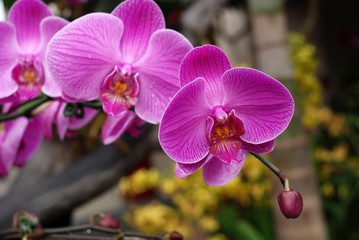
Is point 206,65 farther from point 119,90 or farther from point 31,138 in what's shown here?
point 31,138

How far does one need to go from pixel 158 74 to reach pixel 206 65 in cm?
5

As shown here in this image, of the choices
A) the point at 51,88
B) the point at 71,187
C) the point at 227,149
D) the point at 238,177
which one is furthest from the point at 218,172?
the point at 238,177

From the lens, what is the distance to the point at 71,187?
588mm

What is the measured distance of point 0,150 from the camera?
14.2 inches

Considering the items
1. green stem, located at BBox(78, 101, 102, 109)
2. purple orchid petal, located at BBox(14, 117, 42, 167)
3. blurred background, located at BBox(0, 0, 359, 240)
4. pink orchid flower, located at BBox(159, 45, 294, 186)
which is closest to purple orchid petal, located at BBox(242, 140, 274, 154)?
pink orchid flower, located at BBox(159, 45, 294, 186)

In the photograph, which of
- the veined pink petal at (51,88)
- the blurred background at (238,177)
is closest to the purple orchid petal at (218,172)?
the veined pink petal at (51,88)

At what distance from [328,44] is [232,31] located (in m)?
0.96

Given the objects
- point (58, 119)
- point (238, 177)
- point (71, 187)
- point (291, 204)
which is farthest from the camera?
point (238, 177)

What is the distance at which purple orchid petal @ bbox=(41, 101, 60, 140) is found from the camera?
33 cm

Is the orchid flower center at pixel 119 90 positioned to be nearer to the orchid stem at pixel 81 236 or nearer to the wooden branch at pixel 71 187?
the orchid stem at pixel 81 236

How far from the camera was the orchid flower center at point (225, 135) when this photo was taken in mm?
232

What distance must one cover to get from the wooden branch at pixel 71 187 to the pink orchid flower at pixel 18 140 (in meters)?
0.21

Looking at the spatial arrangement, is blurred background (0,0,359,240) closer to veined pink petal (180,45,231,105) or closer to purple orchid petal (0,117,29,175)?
purple orchid petal (0,117,29,175)

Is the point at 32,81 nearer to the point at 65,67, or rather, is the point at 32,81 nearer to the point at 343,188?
the point at 65,67
